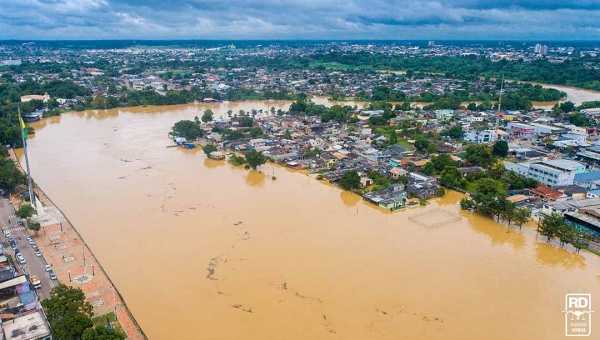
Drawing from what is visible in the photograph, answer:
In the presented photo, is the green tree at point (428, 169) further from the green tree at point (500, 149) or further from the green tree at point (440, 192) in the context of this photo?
the green tree at point (500, 149)

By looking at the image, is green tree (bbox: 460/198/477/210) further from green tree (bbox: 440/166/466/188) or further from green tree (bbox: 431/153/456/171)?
green tree (bbox: 431/153/456/171)

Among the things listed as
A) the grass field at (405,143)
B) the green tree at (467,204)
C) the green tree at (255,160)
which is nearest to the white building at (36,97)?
the green tree at (255,160)

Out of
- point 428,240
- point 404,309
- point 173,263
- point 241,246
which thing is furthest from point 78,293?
point 428,240

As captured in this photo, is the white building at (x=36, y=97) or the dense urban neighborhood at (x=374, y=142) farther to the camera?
the white building at (x=36, y=97)

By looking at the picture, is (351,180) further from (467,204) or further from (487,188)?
(487,188)

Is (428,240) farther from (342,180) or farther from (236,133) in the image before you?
(236,133)

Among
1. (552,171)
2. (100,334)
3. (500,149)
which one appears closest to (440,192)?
(552,171)
